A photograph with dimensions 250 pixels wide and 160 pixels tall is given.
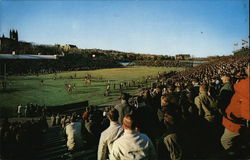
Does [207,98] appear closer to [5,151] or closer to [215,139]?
[215,139]

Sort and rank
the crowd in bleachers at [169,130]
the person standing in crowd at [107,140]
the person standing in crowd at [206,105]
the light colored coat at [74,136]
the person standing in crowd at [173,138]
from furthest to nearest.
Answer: the light colored coat at [74,136] < the person standing in crowd at [206,105] < the person standing in crowd at [173,138] < the person standing in crowd at [107,140] < the crowd in bleachers at [169,130]

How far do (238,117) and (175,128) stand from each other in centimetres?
125

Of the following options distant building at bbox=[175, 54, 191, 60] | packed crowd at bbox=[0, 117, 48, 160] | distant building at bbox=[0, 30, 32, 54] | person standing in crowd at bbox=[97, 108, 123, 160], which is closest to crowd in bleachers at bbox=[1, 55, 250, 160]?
person standing in crowd at bbox=[97, 108, 123, 160]

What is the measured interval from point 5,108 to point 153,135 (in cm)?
2258

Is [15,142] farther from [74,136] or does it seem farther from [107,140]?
[107,140]

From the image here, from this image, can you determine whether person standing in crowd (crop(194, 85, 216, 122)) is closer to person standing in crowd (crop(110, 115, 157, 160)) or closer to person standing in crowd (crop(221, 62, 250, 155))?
person standing in crowd (crop(221, 62, 250, 155))

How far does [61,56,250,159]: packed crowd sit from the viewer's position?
10.8ft

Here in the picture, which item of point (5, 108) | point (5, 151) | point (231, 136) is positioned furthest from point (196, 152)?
point (5, 108)

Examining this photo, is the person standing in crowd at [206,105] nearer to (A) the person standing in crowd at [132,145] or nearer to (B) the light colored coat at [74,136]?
(A) the person standing in crowd at [132,145]

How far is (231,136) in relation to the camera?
14.4ft

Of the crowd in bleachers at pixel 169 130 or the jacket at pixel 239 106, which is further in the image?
the jacket at pixel 239 106

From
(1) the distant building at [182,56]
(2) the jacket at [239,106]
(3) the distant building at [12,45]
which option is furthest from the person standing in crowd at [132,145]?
(1) the distant building at [182,56]

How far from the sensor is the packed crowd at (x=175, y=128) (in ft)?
10.8

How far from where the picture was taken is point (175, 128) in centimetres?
395
